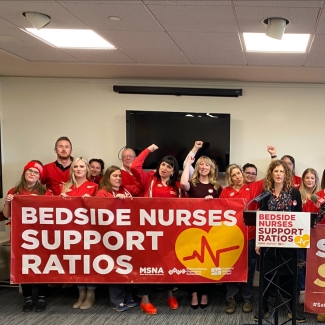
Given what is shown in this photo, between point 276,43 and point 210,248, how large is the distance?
200 centimetres

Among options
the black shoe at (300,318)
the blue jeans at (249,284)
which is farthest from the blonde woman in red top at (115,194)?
the black shoe at (300,318)

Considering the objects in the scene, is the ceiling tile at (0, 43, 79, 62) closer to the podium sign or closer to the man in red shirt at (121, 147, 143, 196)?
the man in red shirt at (121, 147, 143, 196)

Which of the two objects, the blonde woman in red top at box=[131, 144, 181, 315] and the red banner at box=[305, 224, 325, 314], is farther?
the blonde woman in red top at box=[131, 144, 181, 315]

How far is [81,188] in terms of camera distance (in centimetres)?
390

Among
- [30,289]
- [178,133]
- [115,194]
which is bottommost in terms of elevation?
[30,289]

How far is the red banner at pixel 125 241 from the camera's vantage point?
3.68 meters

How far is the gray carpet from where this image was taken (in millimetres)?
3609

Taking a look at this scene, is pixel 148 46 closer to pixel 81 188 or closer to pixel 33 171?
pixel 81 188

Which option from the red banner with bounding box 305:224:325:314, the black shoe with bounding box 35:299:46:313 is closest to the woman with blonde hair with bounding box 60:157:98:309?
the black shoe with bounding box 35:299:46:313

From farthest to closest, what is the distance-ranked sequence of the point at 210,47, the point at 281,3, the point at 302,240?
the point at 210,47 → the point at 302,240 → the point at 281,3

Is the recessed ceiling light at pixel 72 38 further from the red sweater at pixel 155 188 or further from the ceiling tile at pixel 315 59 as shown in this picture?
the ceiling tile at pixel 315 59

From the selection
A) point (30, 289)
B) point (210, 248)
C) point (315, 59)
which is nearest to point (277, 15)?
point (315, 59)

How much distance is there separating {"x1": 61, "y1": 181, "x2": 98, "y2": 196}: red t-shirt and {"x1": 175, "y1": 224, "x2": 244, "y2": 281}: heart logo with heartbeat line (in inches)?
40.0

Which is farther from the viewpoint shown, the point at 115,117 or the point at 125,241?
the point at 115,117
